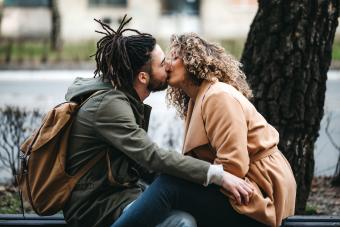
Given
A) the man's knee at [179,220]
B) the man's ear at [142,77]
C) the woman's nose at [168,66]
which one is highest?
the woman's nose at [168,66]

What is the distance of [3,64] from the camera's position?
2236 centimetres

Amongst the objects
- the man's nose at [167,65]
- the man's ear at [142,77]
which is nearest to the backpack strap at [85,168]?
the man's ear at [142,77]

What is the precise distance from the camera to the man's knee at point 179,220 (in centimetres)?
317

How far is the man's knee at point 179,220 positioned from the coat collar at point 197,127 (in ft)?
1.13

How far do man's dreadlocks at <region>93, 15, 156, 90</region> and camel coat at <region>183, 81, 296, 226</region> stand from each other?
1.17 feet

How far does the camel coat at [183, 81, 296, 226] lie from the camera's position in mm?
3145

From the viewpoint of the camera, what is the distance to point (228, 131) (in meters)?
3.13

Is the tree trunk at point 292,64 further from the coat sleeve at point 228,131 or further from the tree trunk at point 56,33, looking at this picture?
the tree trunk at point 56,33

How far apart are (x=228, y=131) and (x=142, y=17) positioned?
29.0 m

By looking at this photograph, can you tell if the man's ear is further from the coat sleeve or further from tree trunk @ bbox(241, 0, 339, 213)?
tree trunk @ bbox(241, 0, 339, 213)

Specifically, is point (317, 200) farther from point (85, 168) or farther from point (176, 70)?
point (85, 168)

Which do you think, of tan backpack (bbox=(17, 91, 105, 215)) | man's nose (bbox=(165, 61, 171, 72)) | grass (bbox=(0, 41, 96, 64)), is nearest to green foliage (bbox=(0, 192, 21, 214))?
tan backpack (bbox=(17, 91, 105, 215))

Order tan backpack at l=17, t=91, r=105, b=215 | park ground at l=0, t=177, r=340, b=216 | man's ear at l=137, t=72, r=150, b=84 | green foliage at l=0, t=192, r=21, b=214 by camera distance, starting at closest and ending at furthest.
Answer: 1. tan backpack at l=17, t=91, r=105, b=215
2. man's ear at l=137, t=72, r=150, b=84
3. green foliage at l=0, t=192, r=21, b=214
4. park ground at l=0, t=177, r=340, b=216

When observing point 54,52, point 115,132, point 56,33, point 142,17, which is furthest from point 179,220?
point 142,17
